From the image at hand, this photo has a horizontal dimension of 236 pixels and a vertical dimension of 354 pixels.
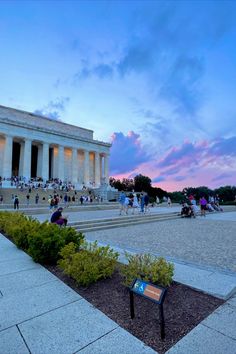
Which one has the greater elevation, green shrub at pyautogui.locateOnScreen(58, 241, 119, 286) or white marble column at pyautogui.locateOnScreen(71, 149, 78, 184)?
white marble column at pyautogui.locateOnScreen(71, 149, 78, 184)

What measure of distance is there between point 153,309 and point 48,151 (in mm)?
52866

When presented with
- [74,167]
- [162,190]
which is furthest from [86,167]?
[162,190]

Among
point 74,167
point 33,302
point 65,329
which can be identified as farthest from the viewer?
point 74,167

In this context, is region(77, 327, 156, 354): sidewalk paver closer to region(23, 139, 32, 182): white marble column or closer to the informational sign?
the informational sign

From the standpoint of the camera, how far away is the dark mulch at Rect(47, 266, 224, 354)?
2791 mm

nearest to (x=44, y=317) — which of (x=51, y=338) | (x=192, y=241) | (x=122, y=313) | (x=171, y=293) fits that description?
(x=51, y=338)

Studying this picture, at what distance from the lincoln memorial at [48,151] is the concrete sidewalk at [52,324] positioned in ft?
146

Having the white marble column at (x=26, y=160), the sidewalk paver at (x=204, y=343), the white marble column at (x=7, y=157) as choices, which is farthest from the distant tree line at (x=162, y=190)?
the sidewalk paver at (x=204, y=343)

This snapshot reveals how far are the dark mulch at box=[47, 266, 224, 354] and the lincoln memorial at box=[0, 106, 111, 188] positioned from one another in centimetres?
4516

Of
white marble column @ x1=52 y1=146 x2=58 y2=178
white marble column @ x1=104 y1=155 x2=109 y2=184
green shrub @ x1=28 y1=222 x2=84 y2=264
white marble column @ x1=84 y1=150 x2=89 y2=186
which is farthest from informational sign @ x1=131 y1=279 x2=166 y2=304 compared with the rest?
white marble column @ x1=104 y1=155 x2=109 y2=184

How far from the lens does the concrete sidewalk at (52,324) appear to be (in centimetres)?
255

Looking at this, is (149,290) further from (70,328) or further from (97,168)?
(97,168)

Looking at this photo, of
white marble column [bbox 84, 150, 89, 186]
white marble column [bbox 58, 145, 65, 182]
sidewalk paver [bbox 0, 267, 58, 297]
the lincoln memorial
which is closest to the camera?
sidewalk paver [bbox 0, 267, 58, 297]

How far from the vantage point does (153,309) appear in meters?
3.40
